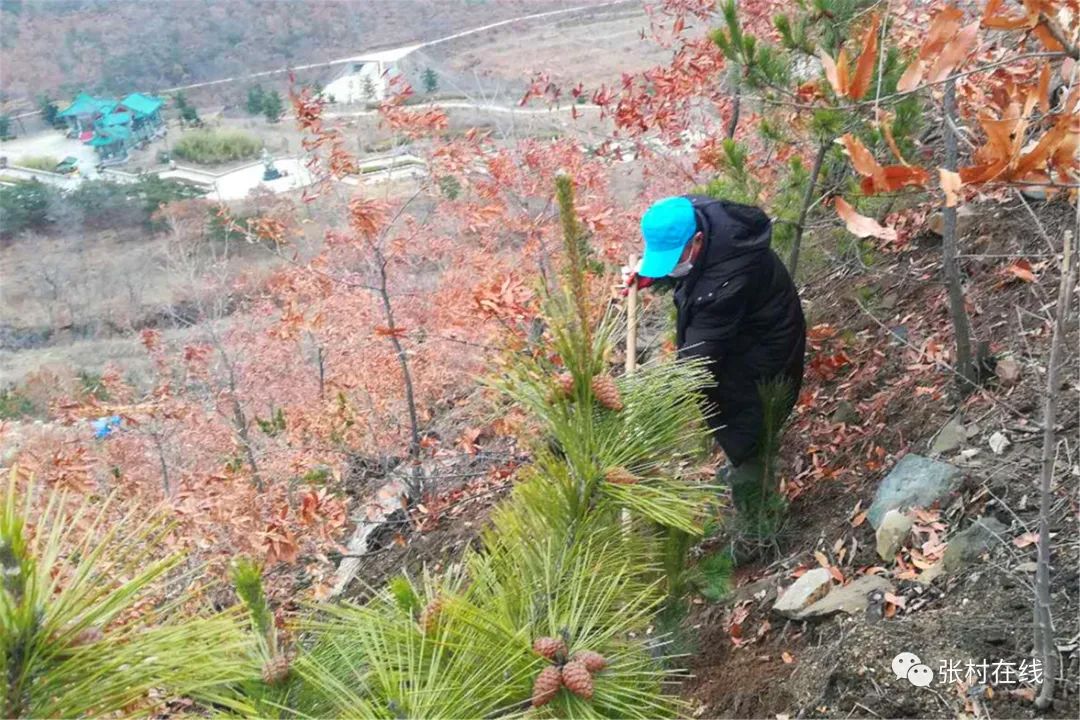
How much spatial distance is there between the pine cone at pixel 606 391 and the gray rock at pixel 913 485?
2.29 m

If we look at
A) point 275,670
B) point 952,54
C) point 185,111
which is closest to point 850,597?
point 952,54

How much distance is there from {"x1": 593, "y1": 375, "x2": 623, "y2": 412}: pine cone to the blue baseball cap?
5.47 feet

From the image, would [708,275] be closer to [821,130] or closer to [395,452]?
[821,130]

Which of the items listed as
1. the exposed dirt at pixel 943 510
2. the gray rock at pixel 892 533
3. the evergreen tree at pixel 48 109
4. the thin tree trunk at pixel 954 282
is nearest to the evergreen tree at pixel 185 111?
the evergreen tree at pixel 48 109

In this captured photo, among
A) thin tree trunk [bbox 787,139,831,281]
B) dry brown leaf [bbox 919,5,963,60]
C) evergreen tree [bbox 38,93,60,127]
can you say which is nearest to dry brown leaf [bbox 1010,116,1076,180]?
dry brown leaf [bbox 919,5,963,60]

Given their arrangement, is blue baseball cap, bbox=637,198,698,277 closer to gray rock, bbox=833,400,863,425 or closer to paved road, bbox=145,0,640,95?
gray rock, bbox=833,400,863,425

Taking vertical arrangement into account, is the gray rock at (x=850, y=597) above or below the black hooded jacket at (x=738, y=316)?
below

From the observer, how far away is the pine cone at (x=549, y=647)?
1440 millimetres

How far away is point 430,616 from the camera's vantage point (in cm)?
151

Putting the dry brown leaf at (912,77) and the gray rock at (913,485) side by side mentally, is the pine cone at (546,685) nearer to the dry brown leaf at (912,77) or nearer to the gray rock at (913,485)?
the dry brown leaf at (912,77)

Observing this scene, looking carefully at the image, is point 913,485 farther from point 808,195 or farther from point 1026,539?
point 808,195

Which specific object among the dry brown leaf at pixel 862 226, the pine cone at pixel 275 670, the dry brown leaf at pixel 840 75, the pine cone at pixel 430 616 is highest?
the dry brown leaf at pixel 840 75

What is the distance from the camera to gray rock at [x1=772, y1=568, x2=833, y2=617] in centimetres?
342

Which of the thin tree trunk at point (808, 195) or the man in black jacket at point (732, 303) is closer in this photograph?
the man in black jacket at point (732, 303)
